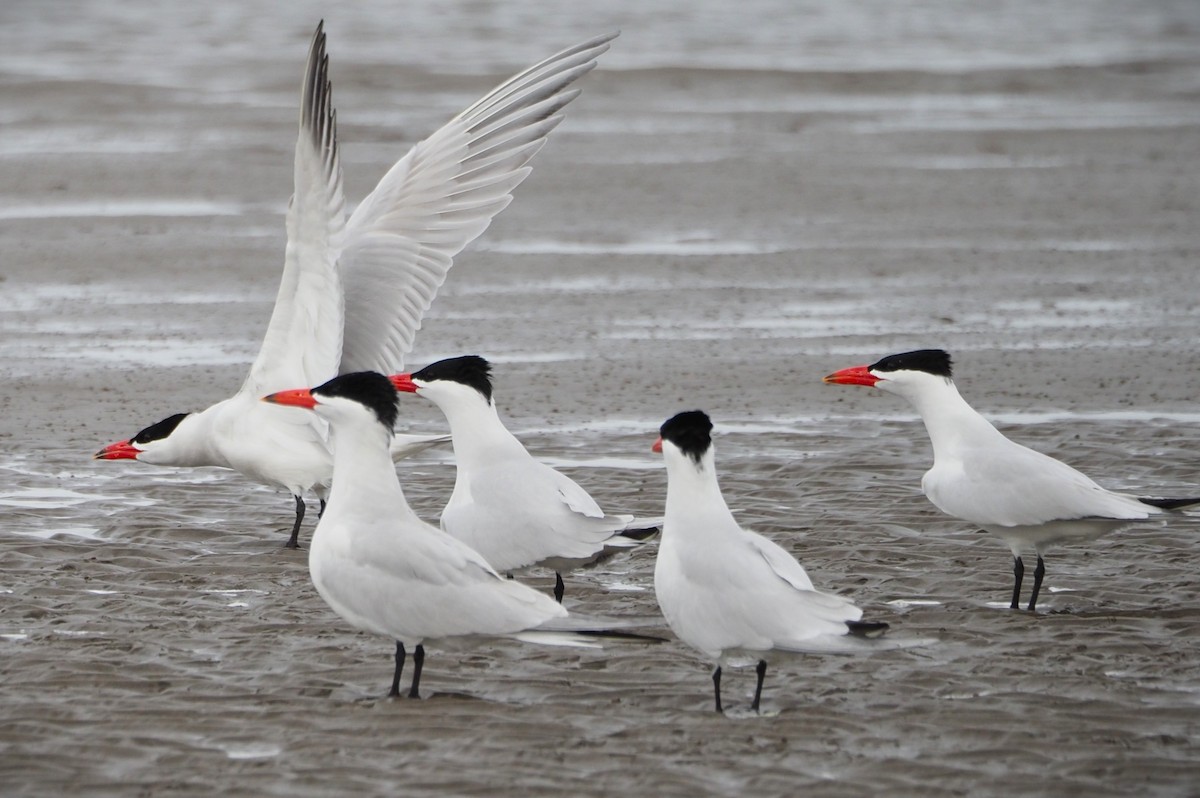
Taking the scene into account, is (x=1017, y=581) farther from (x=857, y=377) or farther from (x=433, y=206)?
(x=433, y=206)

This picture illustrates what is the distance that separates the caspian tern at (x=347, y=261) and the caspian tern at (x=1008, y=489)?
88.1 inches

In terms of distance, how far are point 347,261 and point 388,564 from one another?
3110 millimetres

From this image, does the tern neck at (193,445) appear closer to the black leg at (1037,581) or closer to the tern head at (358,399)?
the tern head at (358,399)

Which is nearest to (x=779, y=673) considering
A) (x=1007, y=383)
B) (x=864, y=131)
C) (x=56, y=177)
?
(x=1007, y=383)

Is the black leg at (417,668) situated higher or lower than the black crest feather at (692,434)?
lower

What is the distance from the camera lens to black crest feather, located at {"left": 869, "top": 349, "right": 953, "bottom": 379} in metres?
7.30

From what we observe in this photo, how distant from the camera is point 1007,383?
10.8 meters

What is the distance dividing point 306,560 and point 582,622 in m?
2.34

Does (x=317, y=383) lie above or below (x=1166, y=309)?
below

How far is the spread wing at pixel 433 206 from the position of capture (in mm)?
8680

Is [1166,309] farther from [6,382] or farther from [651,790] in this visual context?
[651,790]

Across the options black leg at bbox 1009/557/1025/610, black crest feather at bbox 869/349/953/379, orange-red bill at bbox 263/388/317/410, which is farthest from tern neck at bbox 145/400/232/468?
black leg at bbox 1009/557/1025/610

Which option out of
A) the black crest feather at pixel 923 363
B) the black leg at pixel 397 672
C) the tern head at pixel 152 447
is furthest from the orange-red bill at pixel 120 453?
the black crest feather at pixel 923 363

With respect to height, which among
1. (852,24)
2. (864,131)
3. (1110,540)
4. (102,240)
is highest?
(852,24)
